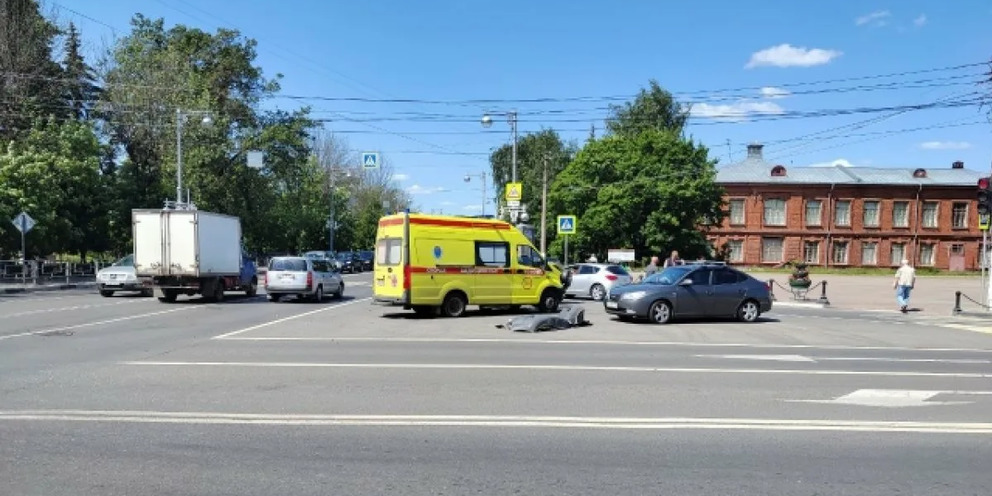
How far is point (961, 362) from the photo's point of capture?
11.9 m

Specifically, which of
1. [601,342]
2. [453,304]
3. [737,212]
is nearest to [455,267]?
[453,304]

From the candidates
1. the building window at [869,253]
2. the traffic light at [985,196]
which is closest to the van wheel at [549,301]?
the traffic light at [985,196]

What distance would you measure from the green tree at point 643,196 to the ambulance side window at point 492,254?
110 ft

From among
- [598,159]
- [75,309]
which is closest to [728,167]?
[598,159]

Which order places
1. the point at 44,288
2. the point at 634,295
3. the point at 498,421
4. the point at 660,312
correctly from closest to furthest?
the point at 498,421 < the point at 634,295 < the point at 660,312 < the point at 44,288

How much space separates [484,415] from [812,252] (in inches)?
2588

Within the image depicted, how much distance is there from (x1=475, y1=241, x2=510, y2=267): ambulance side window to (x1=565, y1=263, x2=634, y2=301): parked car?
23.8ft

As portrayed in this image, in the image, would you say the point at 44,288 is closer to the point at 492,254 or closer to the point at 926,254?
the point at 492,254

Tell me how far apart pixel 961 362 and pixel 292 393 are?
10.8 meters

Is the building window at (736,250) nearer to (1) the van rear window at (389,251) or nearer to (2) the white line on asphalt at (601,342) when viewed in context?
(1) the van rear window at (389,251)

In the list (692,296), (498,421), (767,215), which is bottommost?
(498,421)

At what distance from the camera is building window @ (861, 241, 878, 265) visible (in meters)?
66.4

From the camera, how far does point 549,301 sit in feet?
66.8

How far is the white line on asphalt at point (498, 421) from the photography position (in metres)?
6.82
